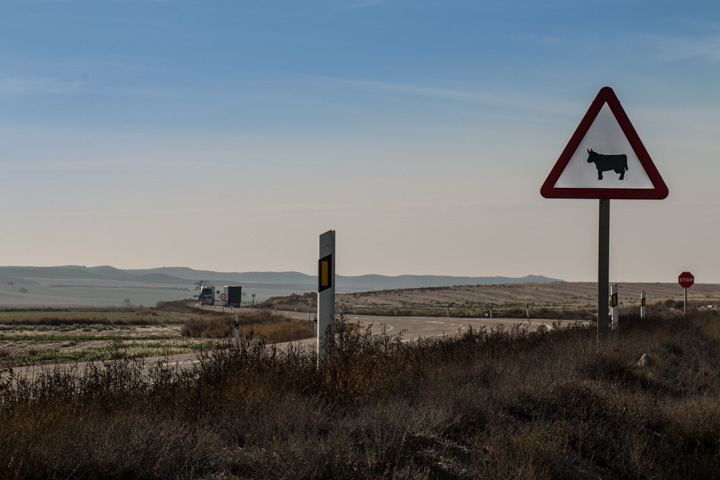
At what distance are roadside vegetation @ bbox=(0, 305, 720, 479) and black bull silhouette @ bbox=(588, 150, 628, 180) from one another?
6.39 feet

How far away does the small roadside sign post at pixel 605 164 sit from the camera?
738 cm

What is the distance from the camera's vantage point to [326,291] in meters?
6.89

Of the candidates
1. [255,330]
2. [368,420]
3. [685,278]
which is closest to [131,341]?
[255,330]

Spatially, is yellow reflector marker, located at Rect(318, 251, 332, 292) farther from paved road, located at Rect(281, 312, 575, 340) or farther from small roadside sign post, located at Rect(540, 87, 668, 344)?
paved road, located at Rect(281, 312, 575, 340)

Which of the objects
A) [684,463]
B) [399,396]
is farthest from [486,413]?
[684,463]

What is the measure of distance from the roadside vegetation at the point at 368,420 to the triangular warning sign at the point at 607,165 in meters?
1.77

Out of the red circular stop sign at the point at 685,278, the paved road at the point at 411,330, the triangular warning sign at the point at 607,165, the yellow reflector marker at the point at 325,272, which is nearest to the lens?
the yellow reflector marker at the point at 325,272

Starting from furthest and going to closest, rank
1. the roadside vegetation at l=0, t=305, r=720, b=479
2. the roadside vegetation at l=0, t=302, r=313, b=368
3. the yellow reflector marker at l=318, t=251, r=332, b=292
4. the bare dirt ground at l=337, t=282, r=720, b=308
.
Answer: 1. the bare dirt ground at l=337, t=282, r=720, b=308
2. the roadside vegetation at l=0, t=302, r=313, b=368
3. the yellow reflector marker at l=318, t=251, r=332, b=292
4. the roadside vegetation at l=0, t=305, r=720, b=479

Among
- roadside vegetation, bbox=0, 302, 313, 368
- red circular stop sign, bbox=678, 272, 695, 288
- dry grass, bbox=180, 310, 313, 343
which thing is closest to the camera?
roadside vegetation, bbox=0, 302, 313, 368

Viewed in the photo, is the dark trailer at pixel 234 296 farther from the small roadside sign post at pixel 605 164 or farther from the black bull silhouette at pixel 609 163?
the black bull silhouette at pixel 609 163

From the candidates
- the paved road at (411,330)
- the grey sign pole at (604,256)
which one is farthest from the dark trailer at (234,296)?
the grey sign pole at (604,256)

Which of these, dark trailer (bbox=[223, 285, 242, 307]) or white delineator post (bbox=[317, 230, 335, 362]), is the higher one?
white delineator post (bbox=[317, 230, 335, 362])

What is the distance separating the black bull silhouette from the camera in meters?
7.39

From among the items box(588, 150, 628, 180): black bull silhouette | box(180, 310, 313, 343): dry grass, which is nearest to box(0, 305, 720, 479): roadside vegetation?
box(588, 150, 628, 180): black bull silhouette
